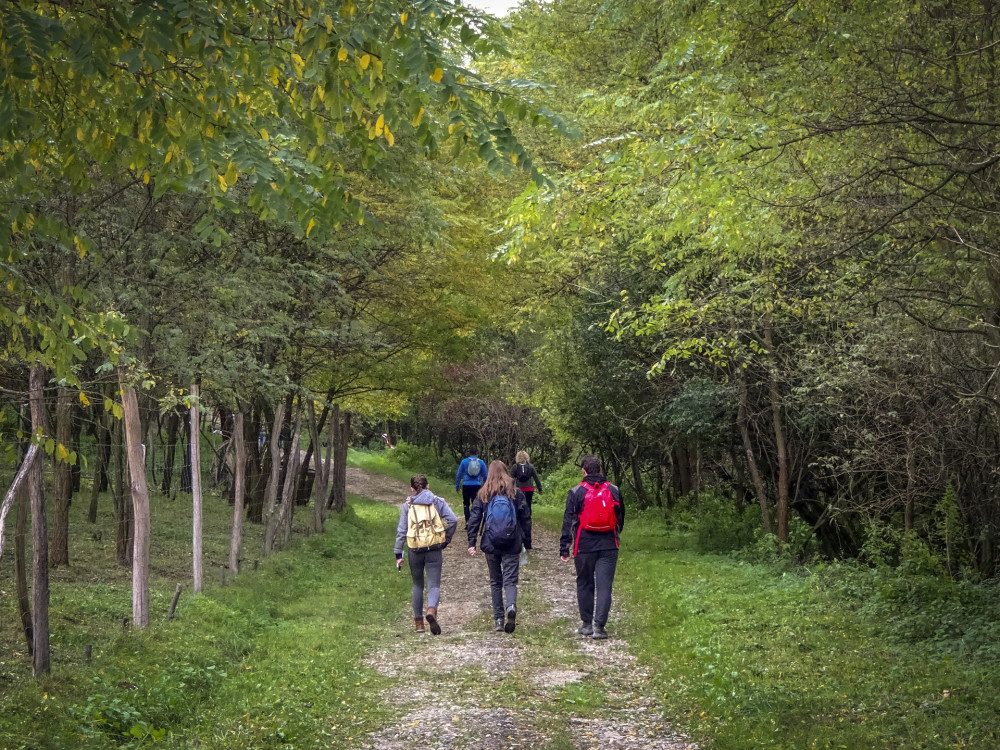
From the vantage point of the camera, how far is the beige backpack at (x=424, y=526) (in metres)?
10.8

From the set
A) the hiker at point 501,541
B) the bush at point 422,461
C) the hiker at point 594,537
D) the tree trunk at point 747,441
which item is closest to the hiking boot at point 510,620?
the hiker at point 501,541

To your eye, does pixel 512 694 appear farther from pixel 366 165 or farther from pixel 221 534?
pixel 221 534

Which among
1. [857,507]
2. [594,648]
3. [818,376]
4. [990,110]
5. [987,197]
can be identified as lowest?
[594,648]

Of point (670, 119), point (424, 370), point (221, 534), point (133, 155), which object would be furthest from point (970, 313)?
point (221, 534)

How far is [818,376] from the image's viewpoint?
42.8 ft

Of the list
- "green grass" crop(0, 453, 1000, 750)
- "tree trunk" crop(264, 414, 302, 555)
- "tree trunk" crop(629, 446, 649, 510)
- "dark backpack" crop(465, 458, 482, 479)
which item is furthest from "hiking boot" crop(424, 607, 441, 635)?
"tree trunk" crop(629, 446, 649, 510)

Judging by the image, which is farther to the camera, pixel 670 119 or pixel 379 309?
pixel 379 309

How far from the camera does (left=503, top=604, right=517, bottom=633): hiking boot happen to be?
35.7 ft

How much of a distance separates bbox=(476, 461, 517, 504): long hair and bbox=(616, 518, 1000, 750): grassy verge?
216cm

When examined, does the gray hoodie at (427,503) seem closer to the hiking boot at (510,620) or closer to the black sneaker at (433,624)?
the black sneaker at (433,624)

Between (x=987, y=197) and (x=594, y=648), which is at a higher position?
(x=987, y=197)

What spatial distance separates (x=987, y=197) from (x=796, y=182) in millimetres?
1535

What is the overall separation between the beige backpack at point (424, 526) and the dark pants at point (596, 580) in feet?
5.30

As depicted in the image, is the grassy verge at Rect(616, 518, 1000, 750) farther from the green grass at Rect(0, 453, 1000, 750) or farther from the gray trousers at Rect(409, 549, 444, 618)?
the gray trousers at Rect(409, 549, 444, 618)
